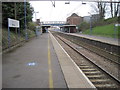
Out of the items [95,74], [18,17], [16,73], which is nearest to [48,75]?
[16,73]

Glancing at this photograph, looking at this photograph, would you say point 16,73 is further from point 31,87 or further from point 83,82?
point 83,82

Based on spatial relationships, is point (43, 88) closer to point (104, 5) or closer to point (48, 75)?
point (48, 75)

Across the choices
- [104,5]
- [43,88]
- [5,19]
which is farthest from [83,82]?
[104,5]

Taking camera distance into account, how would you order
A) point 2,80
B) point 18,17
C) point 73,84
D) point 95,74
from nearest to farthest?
1. point 73,84
2. point 2,80
3. point 95,74
4. point 18,17

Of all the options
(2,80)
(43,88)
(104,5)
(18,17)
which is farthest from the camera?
(104,5)

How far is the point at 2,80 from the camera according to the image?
642 centimetres

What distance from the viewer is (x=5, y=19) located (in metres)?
23.3

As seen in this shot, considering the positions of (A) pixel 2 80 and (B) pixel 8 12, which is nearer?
(A) pixel 2 80

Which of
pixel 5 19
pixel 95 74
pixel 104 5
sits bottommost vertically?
pixel 95 74

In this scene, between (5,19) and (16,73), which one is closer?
(16,73)

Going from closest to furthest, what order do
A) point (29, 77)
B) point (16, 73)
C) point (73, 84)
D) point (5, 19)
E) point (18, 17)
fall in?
1. point (73, 84)
2. point (29, 77)
3. point (16, 73)
4. point (5, 19)
5. point (18, 17)

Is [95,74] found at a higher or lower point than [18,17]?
lower

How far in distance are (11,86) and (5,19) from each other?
1918 cm

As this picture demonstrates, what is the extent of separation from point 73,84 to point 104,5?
66641 millimetres
